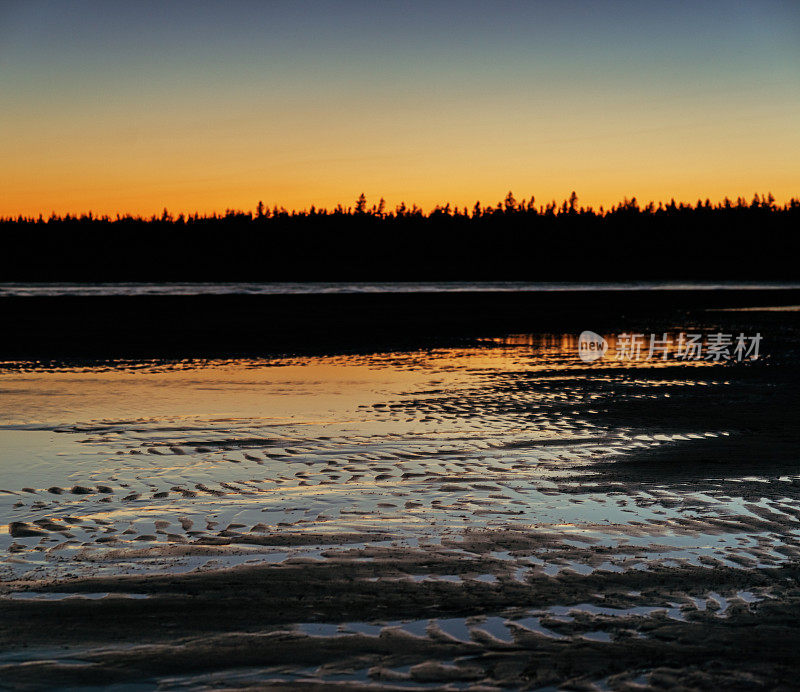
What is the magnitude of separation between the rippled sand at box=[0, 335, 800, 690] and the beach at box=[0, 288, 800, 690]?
0.08 ft

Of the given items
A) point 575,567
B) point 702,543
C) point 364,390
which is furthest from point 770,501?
point 364,390

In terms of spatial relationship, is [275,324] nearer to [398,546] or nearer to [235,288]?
[398,546]

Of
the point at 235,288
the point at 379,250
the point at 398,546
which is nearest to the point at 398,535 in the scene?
the point at 398,546

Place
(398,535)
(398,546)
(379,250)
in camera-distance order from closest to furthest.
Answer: (398,546) < (398,535) < (379,250)

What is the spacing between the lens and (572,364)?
2169 cm

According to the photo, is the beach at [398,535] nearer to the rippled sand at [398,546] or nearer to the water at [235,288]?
the rippled sand at [398,546]

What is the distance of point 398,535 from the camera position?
7.21 m

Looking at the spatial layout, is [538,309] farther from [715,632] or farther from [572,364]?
[715,632]

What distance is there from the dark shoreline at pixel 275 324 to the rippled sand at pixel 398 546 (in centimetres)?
1195

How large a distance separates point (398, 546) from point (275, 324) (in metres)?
29.6

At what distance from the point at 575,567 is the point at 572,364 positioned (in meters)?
15.6

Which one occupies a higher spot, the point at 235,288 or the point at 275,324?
the point at 235,288

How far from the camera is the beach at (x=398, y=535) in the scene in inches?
191

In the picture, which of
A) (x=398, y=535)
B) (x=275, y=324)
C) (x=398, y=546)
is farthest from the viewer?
(x=275, y=324)
